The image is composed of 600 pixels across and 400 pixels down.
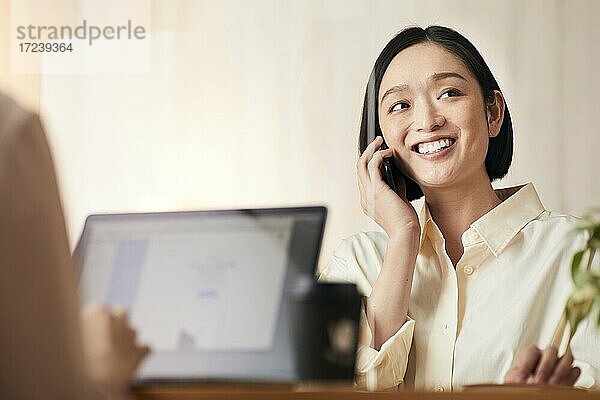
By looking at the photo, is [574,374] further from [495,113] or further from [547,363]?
[495,113]

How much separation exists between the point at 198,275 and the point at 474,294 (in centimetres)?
39

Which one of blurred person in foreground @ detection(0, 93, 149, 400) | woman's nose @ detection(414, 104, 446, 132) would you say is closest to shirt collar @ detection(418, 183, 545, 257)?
woman's nose @ detection(414, 104, 446, 132)

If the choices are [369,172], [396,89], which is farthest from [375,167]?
[396,89]

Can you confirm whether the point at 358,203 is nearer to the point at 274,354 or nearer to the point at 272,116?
the point at 272,116

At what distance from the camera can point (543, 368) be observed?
136 cm

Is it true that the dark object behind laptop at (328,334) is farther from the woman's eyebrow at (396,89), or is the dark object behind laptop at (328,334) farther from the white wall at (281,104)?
the woman's eyebrow at (396,89)

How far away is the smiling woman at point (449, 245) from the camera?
139 centimetres

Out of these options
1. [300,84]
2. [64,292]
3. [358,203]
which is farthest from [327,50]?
[64,292]

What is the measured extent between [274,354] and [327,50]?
488 mm

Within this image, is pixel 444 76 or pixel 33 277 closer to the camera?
pixel 33 277

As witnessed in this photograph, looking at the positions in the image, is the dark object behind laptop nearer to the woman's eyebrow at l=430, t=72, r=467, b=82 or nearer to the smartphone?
the smartphone

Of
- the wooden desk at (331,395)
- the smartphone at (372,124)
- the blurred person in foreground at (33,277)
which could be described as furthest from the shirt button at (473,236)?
the blurred person in foreground at (33,277)

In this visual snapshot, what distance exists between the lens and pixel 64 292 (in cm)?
53

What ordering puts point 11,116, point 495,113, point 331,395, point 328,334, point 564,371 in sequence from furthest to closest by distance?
point 495,113 < point 564,371 < point 328,334 < point 331,395 < point 11,116
